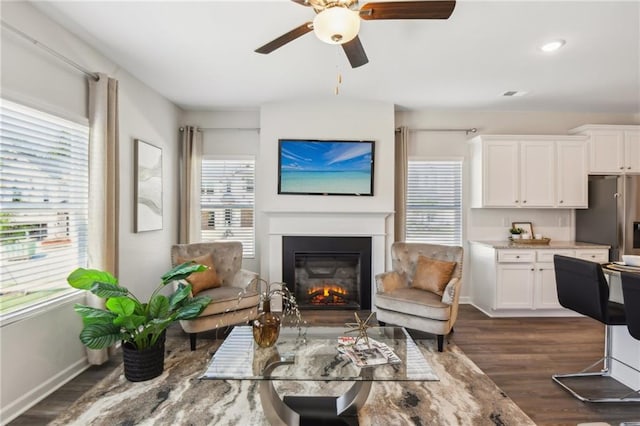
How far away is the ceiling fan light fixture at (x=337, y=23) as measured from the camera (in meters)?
1.61

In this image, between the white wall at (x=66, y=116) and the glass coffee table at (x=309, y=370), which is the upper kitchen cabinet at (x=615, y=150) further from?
the white wall at (x=66, y=116)

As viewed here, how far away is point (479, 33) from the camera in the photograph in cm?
251

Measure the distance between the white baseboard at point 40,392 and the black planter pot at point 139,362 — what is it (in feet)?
1.62

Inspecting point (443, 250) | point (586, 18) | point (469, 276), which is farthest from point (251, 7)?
point (469, 276)

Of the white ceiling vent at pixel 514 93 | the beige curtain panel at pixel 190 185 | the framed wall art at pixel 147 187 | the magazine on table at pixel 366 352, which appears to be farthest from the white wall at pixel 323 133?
the magazine on table at pixel 366 352

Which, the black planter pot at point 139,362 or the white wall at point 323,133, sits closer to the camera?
the black planter pot at point 139,362

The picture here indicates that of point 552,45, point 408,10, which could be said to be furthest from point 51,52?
point 552,45

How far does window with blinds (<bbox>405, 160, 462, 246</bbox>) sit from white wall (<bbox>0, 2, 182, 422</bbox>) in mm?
3536

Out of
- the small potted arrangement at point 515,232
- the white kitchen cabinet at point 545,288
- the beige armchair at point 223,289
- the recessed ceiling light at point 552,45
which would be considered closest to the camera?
the recessed ceiling light at point 552,45

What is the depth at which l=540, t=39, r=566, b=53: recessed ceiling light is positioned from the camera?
2.62 m

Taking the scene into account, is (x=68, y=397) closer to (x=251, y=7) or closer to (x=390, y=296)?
(x=390, y=296)

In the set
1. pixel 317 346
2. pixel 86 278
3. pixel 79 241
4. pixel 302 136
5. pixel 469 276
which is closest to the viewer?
pixel 317 346

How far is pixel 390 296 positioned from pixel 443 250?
84cm

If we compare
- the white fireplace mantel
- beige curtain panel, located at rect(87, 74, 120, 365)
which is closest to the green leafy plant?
beige curtain panel, located at rect(87, 74, 120, 365)
